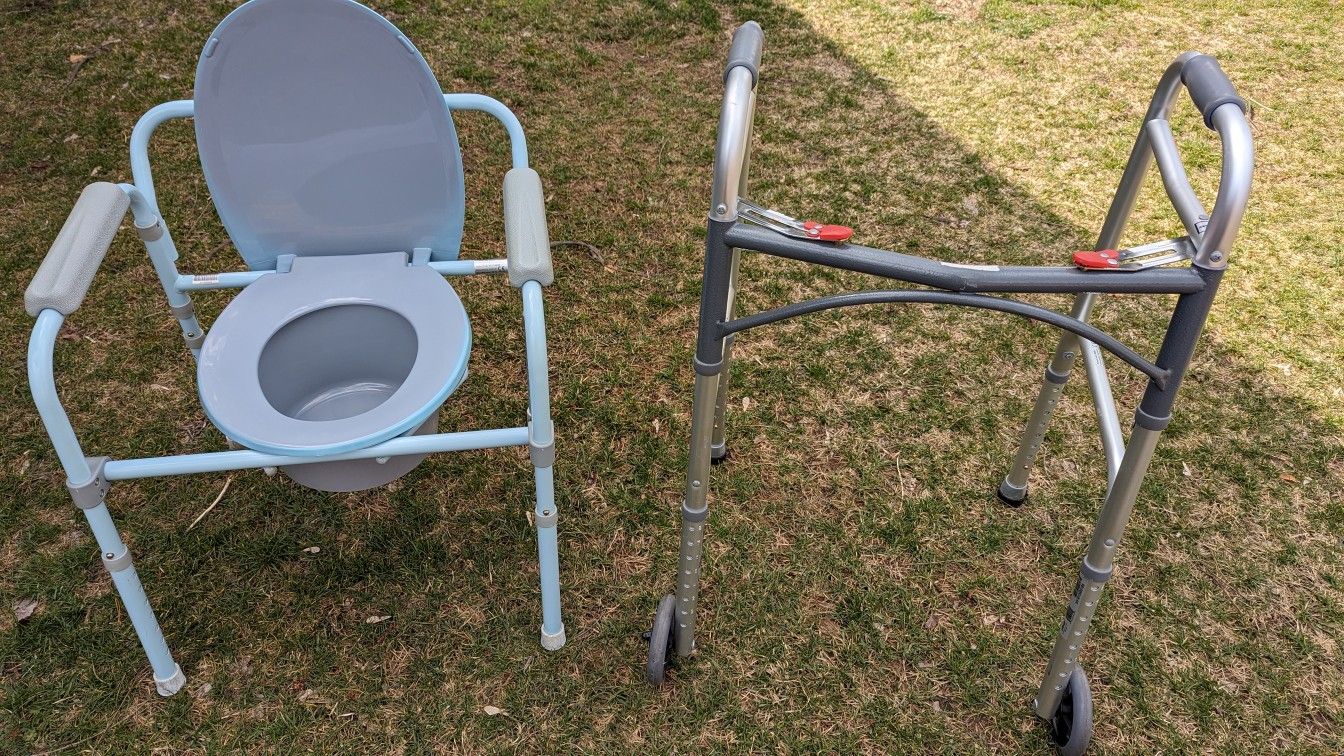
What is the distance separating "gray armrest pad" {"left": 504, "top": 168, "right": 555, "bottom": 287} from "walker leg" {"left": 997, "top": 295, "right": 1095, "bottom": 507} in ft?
3.81

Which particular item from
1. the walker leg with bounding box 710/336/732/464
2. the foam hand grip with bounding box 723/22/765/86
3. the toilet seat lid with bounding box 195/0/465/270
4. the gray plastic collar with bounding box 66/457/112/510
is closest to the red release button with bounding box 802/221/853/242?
the foam hand grip with bounding box 723/22/765/86

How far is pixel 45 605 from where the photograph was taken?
2.26 metres

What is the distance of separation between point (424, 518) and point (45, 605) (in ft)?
2.93

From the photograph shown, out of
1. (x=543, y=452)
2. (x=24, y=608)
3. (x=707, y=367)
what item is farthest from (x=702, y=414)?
(x=24, y=608)

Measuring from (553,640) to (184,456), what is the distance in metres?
0.90

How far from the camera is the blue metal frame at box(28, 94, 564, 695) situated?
169cm

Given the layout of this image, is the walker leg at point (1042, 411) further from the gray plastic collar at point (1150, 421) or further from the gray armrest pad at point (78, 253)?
the gray armrest pad at point (78, 253)

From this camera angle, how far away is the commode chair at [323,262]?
1798mm

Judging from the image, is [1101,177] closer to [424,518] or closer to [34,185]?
[424,518]

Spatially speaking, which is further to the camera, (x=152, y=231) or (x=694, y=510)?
(x=152, y=231)

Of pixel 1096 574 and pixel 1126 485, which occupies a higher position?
pixel 1126 485

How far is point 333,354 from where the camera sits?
7.32ft

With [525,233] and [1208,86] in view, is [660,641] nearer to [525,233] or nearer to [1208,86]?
[525,233]

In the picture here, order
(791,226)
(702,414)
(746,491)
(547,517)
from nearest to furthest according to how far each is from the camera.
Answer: (791,226) < (702,414) < (547,517) < (746,491)
